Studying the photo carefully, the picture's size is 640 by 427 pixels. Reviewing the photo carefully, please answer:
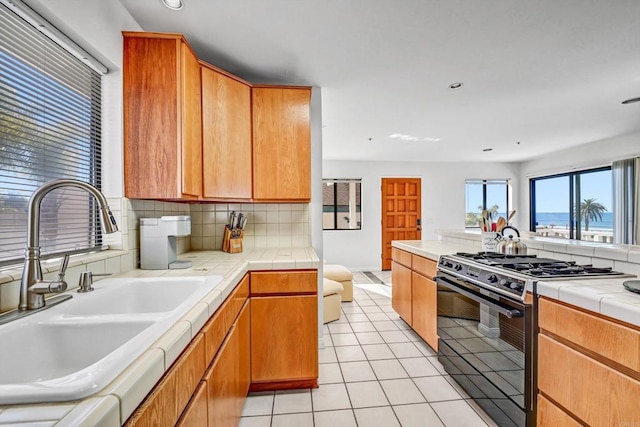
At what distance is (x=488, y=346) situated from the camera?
176 cm

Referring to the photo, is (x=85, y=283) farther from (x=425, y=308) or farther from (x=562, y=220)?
(x=562, y=220)

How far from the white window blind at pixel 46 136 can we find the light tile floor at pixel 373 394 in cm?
141

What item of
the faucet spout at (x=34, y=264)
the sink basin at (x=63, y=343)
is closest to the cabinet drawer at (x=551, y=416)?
the sink basin at (x=63, y=343)

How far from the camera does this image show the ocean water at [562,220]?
4.86m

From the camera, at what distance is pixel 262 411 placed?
5.93ft

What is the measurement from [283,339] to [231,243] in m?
0.88

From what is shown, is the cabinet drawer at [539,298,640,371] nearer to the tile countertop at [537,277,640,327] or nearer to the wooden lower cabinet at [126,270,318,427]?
the tile countertop at [537,277,640,327]

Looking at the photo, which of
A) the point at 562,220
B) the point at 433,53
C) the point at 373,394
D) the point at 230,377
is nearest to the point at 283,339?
the point at 230,377

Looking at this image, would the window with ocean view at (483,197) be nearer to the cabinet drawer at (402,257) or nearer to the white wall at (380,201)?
the white wall at (380,201)

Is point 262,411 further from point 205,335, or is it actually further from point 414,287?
point 414,287

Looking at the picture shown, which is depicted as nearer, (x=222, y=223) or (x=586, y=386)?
(x=586, y=386)

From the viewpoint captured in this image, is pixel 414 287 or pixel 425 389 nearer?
pixel 425 389

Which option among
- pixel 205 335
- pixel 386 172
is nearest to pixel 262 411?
pixel 205 335

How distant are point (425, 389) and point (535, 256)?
3.91ft
